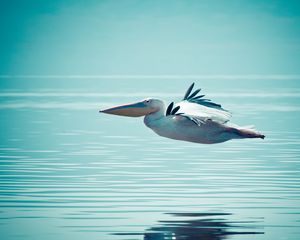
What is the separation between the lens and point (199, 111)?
13.9 metres

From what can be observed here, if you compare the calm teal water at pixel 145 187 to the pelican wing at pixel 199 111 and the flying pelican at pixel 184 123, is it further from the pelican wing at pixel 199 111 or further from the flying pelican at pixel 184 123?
the pelican wing at pixel 199 111

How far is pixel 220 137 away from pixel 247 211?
97cm

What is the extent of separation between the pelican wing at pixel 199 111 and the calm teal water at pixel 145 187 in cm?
104

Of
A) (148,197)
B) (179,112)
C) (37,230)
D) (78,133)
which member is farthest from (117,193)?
(78,133)

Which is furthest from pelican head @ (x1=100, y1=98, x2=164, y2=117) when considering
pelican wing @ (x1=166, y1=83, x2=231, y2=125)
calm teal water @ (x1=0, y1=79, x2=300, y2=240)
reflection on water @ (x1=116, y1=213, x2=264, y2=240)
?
reflection on water @ (x1=116, y1=213, x2=264, y2=240)

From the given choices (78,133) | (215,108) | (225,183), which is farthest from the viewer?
(78,133)

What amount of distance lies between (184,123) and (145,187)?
6.97 ft

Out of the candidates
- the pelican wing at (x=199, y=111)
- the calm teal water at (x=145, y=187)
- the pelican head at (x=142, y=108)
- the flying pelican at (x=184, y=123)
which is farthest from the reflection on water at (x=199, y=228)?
the pelican head at (x=142, y=108)

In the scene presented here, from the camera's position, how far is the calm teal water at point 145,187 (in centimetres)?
1218

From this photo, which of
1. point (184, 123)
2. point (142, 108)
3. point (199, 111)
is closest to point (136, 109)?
point (142, 108)

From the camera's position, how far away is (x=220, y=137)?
44.7 feet

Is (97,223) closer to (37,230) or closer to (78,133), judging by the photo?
(37,230)

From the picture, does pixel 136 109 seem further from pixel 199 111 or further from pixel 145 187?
pixel 145 187

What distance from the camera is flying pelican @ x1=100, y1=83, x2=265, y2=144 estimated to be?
13422 mm
